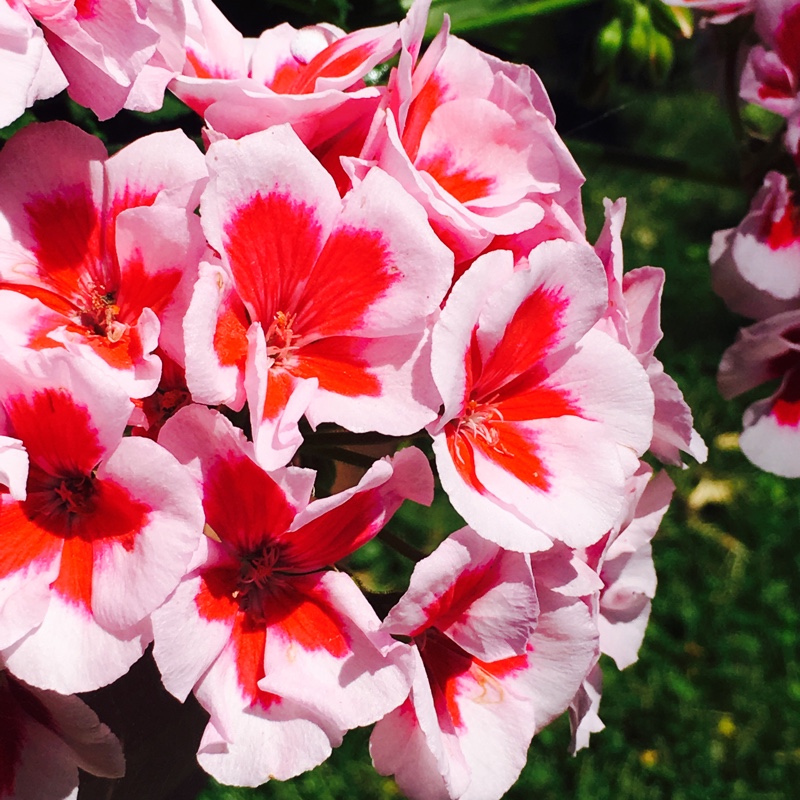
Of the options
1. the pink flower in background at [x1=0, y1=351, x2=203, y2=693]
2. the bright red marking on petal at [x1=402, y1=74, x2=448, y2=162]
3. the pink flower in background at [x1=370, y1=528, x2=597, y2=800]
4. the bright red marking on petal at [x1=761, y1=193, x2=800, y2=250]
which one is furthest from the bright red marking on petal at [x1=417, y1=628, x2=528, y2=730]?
the bright red marking on petal at [x1=761, y1=193, x2=800, y2=250]

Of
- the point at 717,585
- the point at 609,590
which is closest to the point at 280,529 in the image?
the point at 609,590

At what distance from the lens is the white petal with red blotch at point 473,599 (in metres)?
0.60

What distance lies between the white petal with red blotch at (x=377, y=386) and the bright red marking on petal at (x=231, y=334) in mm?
50

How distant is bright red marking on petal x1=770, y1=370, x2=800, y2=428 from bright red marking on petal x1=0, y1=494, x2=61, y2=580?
750 mm

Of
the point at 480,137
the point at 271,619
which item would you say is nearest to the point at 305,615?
the point at 271,619

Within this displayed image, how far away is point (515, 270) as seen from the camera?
0.66 m

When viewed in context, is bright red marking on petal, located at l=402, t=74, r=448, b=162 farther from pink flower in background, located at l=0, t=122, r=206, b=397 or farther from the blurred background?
the blurred background

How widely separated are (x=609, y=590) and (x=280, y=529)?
12.5 inches

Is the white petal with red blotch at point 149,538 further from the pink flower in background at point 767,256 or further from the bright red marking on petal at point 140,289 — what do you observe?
the pink flower in background at point 767,256

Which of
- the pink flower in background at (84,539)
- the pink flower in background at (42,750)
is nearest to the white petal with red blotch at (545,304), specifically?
the pink flower in background at (84,539)

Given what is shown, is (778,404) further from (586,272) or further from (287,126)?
(287,126)

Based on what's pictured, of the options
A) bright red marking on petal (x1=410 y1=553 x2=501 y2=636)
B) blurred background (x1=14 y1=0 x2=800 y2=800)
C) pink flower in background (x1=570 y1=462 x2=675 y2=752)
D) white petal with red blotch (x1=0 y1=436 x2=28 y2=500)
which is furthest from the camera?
blurred background (x1=14 y1=0 x2=800 y2=800)

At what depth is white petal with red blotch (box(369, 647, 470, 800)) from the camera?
61 cm

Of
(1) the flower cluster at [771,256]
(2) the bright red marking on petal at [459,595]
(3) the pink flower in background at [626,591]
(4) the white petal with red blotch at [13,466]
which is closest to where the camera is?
(4) the white petal with red blotch at [13,466]
